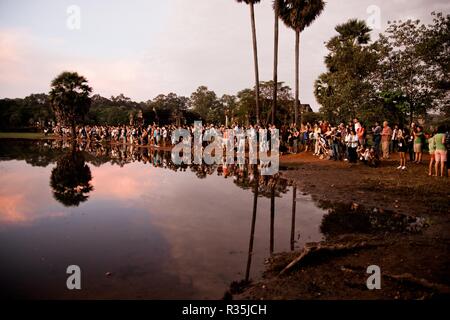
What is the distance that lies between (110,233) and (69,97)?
4526 cm

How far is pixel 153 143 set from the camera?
110 feet

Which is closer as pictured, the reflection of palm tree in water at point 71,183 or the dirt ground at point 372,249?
the dirt ground at point 372,249

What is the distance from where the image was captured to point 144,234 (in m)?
6.97

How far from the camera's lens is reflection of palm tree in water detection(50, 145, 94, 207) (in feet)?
34.1

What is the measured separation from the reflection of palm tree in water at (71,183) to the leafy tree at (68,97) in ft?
103

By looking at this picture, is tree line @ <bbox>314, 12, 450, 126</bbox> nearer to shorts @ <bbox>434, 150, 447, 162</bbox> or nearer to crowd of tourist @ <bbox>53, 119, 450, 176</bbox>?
crowd of tourist @ <bbox>53, 119, 450, 176</bbox>

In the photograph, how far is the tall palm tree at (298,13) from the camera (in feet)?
88.5

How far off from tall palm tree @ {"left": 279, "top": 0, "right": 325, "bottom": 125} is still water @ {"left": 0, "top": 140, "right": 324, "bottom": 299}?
18180 mm

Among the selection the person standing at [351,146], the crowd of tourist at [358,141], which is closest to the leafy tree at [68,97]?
the crowd of tourist at [358,141]

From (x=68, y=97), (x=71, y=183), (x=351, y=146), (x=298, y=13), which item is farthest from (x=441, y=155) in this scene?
(x=68, y=97)

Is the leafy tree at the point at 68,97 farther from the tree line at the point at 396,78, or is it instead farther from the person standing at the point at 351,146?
the person standing at the point at 351,146

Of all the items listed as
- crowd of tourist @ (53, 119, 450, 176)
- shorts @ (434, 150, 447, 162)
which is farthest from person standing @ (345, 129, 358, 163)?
shorts @ (434, 150, 447, 162)

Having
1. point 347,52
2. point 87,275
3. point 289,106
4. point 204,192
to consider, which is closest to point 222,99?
point 289,106

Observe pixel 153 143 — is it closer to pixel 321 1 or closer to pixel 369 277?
pixel 321 1
